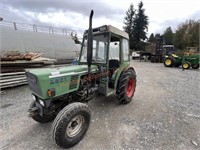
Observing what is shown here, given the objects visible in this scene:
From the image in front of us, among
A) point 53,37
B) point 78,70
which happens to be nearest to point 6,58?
point 78,70

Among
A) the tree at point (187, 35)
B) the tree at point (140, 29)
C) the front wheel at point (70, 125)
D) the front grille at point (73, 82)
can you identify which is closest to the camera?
the front wheel at point (70, 125)

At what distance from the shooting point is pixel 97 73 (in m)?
3.29

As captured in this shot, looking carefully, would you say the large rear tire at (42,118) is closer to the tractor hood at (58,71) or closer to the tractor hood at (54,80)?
the tractor hood at (54,80)

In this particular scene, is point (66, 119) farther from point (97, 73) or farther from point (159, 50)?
point (159, 50)

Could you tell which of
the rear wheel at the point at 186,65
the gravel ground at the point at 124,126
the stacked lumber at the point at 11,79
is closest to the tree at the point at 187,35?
the rear wheel at the point at 186,65

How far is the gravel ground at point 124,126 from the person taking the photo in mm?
2369

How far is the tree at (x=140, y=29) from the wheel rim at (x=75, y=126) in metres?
28.3

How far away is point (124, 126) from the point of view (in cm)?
288

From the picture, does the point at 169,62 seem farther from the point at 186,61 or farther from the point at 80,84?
the point at 80,84

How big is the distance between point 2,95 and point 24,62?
169cm

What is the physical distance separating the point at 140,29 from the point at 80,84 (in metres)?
29.3

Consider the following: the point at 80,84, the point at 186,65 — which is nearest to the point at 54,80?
the point at 80,84

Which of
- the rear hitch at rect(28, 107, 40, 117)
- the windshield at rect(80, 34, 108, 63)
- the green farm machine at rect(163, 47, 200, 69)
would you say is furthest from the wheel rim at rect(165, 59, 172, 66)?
the rear hitch at rect(28, 107, 40, 117)

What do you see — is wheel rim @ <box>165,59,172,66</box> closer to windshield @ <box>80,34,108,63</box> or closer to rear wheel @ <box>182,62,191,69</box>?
rear wheel @ <box>182,62,191,69</box>
